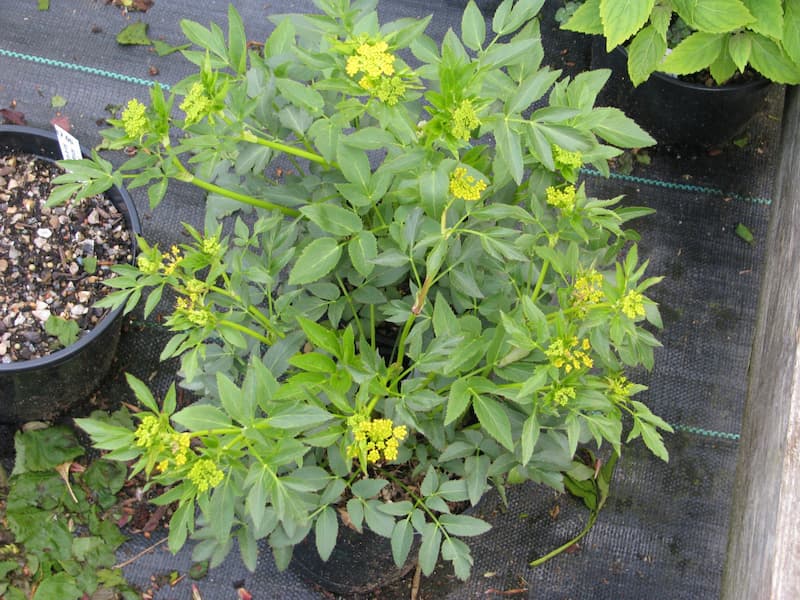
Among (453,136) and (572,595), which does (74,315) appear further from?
(572,595)

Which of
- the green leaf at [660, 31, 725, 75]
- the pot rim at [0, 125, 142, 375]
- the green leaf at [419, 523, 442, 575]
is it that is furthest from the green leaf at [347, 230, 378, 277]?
the green leaf at [660, 31, 725, 75]

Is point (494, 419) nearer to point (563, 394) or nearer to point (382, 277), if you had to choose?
point (563, 394)

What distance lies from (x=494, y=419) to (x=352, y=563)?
76 centimetres

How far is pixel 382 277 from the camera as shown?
1507 mm

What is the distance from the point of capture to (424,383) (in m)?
Result: 1.38

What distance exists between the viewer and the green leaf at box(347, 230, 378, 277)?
1295mm

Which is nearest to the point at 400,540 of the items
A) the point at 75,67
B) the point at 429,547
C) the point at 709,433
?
the point at 429,547

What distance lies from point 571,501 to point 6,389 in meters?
1.46

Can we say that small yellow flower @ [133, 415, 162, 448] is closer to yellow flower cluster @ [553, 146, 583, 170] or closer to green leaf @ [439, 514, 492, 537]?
green leaf @ [439, 514, 492, 537]

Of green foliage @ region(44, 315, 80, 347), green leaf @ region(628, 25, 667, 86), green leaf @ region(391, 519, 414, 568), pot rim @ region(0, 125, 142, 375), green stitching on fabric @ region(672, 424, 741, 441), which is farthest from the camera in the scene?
green stitching on fabric @ region(672, 424, 741, 441)

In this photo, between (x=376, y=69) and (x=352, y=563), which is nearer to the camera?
(x=376, y=69)

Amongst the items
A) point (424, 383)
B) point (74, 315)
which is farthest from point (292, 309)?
point (74, 315)

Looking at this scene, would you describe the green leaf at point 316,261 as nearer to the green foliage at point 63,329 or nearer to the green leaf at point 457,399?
the green leaf at point 457,399

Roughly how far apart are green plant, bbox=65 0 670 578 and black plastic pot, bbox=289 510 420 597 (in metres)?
0.25
